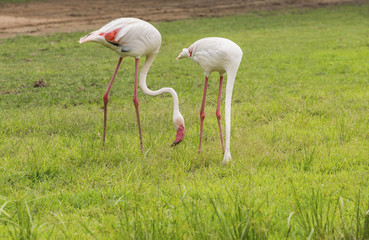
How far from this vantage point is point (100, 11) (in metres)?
22.9

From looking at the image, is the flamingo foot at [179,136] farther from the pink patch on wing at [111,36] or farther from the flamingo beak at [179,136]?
the pink patch on wing at [111,36]

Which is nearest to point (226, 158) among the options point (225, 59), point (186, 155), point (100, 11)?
point (186, 155)

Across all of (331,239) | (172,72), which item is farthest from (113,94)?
(331,239)

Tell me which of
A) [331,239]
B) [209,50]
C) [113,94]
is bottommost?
[113,94]

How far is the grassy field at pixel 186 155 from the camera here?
3.14m

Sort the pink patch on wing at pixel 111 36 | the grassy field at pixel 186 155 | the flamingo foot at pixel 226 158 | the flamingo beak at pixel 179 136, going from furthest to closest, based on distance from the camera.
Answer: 1. the pink patch on wing at pixel 111 36
2. the flamingo beak at pixel 179 136
3. the flamingo foot at pixel 226 158
4. the grassy field at pixel 186 155

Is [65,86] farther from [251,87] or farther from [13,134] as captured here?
[251,87]

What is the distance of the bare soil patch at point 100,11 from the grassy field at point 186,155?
22.1ft

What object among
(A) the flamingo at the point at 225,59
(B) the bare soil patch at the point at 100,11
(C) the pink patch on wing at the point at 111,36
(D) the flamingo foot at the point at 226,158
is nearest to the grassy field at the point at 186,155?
(D) the flamingo foot at the point at 226,158

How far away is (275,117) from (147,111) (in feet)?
6.75

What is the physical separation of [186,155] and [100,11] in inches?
759

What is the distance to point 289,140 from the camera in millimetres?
5715

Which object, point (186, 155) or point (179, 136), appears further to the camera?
point (179, 136)

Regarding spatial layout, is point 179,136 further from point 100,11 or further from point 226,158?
point 100,11
